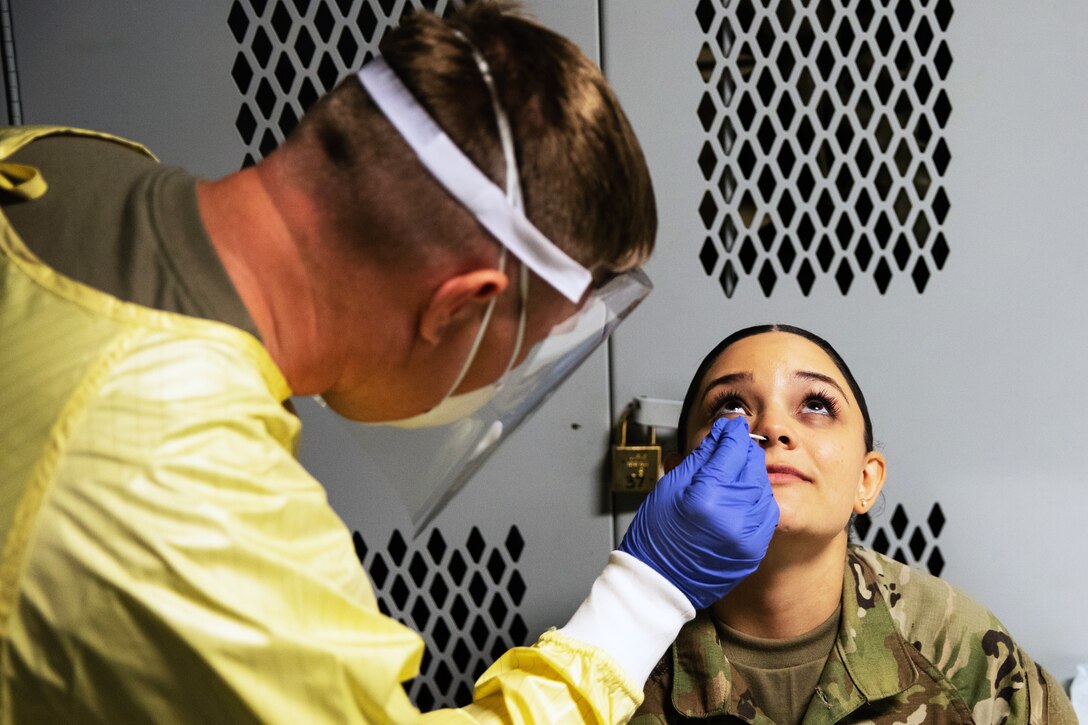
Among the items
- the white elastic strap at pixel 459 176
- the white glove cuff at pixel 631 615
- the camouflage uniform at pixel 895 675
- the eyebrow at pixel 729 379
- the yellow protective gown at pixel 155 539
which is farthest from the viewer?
the eyebrow at pixel 729 379

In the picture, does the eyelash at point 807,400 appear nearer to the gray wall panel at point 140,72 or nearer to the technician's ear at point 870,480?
the technician's ear at point 870,480

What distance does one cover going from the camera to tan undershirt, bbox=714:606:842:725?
1648 mm

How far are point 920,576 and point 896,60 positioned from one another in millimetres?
922

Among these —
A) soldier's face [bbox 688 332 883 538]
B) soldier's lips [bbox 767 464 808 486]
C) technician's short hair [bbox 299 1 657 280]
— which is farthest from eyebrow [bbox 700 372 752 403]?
technician's short hair [bbox 299 1 657 280]

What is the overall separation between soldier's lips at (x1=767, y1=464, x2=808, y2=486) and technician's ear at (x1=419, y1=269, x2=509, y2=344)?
0.71m

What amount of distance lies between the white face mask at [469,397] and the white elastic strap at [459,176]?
42 millimetres

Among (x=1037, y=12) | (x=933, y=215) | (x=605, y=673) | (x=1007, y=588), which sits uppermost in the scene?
(x=1037, y=12)

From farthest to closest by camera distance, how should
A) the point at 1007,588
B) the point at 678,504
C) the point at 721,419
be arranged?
the point at 1007,588, the point at 721,419, the point at 678,504

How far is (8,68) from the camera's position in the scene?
6.33 feet

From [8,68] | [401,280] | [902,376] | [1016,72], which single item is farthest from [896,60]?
[8,68]

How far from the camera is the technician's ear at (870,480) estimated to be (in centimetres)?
173

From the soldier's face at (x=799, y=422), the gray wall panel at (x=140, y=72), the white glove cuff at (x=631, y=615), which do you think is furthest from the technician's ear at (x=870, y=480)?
the gray wall panel at (x=140, y=72)

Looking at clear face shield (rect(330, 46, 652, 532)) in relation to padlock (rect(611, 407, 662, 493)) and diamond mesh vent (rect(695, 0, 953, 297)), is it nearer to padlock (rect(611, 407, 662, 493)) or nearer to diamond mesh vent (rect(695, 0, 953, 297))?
padlock (rect(611, 407, 662, 493))

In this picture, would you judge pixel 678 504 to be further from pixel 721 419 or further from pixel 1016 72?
pixel 1016 72
